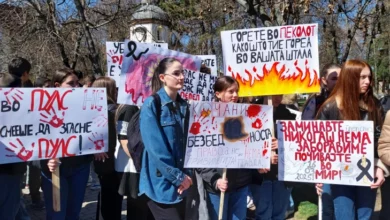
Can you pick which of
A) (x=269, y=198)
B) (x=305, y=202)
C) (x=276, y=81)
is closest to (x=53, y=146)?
(x=276, y=81)

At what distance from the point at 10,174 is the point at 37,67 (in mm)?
7959

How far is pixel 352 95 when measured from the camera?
10.1 feet

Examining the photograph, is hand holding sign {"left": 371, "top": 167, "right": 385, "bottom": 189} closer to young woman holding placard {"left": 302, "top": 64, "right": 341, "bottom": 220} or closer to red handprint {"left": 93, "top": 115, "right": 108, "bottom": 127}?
young woman holding placard {"left": 302, "top": 64, "right": 341, "bottom": 220}

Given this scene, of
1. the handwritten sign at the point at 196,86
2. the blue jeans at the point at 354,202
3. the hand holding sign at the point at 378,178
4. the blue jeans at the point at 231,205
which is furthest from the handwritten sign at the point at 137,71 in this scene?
the hand holding sign at the point at 378,178

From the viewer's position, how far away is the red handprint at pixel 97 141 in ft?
11.1

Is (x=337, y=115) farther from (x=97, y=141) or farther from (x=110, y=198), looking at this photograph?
(x=110, y=198)

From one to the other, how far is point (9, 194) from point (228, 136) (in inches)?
69.6

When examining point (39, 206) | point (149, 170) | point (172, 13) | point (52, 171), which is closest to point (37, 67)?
point (39, 206)

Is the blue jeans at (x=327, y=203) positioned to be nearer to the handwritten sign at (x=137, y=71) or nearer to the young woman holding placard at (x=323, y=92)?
the young woman holding placard at (x=323, y=92)

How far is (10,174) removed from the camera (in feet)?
10.2

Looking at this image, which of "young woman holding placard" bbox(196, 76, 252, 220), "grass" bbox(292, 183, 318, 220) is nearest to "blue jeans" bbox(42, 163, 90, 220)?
"young woman holding placard" bbox(196, 76, 252, 220)

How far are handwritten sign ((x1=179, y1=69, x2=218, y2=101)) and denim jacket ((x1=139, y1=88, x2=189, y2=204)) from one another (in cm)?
134

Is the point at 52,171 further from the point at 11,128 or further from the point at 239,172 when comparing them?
the point at 239,172

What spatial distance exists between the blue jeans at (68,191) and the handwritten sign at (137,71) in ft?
2.68
